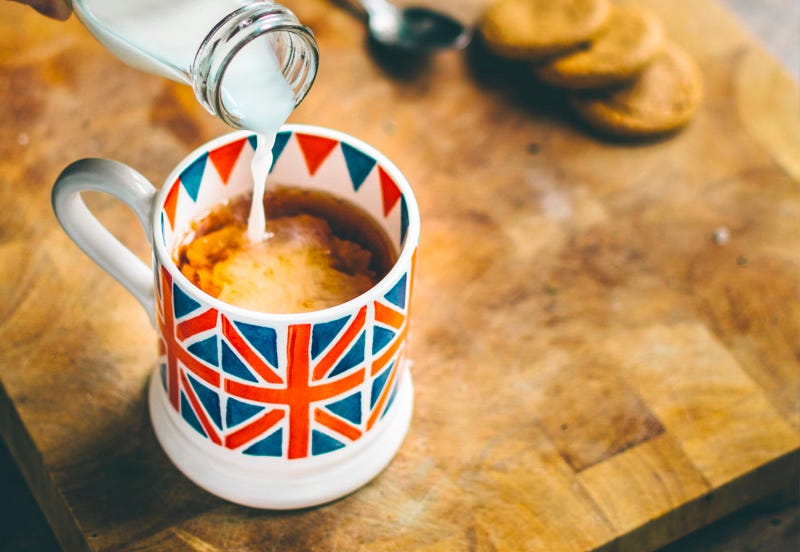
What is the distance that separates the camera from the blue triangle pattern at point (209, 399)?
68 centimetres

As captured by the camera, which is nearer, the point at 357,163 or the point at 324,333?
the point at 324,333

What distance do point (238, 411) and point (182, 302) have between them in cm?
10

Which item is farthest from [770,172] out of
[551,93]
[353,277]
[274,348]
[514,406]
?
[274,348]

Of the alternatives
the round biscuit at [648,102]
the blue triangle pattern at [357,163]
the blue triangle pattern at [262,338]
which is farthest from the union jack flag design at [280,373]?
the round biscuit at [648,102]

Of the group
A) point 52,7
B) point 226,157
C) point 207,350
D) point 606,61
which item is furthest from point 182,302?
point 606,61

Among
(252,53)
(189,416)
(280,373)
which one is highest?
(252,53)

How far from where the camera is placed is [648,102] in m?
1.04

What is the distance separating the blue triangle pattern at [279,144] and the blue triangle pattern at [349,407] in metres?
0.20

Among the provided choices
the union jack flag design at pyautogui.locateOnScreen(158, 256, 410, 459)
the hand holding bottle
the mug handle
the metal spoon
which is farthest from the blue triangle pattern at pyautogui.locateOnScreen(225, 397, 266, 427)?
the metal spoon

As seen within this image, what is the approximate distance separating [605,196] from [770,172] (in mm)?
190

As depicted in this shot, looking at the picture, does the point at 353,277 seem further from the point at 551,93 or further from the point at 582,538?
the point at 551,93

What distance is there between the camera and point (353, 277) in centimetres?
73

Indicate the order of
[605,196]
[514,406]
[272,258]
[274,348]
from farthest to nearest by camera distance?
[605,196] → [514,406] → [272,258] → [274,348]

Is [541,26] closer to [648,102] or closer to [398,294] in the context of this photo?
[648,102]
